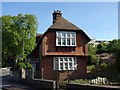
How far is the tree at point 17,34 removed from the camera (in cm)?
6038

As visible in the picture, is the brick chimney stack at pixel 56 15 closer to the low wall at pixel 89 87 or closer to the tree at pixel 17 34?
the low wall at pixel 89 87

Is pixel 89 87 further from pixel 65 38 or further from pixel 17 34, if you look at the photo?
pixel 17 34

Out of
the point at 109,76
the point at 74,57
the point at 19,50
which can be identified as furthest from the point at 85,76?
the point at 19,50

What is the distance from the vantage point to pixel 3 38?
199 ft

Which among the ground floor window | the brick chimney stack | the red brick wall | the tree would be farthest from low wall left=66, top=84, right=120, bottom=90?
the tree

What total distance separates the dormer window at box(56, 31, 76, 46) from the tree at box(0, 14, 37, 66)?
2461cm

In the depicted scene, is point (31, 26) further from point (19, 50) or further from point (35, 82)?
point (35, 82)

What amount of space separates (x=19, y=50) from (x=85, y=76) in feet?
88.5

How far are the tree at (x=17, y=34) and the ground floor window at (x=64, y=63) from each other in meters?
24.5

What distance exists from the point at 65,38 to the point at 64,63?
3.07m

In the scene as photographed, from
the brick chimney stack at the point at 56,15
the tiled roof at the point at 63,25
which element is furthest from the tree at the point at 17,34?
the tiled roof at the point at 63,25

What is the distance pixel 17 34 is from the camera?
6019 cm

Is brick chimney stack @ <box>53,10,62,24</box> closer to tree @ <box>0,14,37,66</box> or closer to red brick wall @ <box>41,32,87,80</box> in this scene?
red brick wall @ <box>41,32,87,80</box>

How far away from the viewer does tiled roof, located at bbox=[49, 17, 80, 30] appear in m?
35.3
